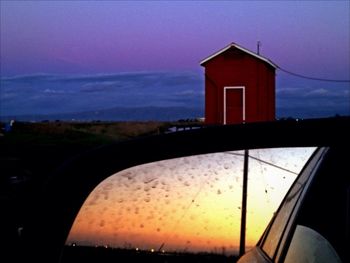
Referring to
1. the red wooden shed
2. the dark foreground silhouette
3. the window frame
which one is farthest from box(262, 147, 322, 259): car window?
the red wooden shed

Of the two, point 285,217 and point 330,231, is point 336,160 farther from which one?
point 285,217

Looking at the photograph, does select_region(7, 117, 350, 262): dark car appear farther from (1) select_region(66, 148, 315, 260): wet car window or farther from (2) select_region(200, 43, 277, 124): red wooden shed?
(2) select_region(200, 43, 277, 124): red wooden shed

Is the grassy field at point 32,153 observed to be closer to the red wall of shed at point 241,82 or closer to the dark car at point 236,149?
the dark car at point 236,149

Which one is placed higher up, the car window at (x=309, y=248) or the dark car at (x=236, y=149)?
the dark car at (x=236, y=149)

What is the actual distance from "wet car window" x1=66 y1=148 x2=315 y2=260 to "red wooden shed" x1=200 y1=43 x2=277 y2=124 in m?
29.9

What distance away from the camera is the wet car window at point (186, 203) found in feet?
8.41

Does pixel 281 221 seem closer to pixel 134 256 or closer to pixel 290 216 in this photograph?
pixel 290 216

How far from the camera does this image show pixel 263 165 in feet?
8.71

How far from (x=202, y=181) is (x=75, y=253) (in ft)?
1.96

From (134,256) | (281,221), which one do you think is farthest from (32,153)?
(134,256)

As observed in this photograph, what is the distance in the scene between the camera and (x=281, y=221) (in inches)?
112

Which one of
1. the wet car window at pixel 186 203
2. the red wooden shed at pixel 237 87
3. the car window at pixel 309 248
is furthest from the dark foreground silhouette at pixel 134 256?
the red wooden shed at pixel 237 87

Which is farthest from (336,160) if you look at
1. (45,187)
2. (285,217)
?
(45,187)

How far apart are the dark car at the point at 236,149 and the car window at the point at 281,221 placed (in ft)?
0.23
